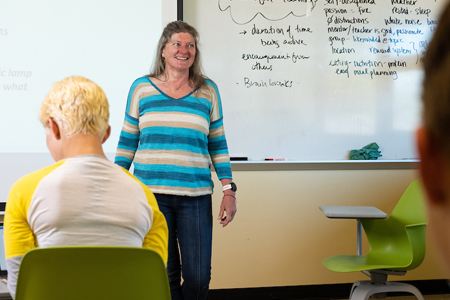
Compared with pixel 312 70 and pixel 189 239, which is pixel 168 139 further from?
pixel 312 70

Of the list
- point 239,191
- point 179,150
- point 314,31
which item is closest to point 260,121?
point 239,191

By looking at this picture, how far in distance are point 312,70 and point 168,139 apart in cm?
148

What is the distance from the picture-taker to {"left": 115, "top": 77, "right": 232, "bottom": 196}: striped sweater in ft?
5.85

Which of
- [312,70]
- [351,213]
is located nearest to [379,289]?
[351,213]

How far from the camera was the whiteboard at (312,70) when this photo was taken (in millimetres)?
2865

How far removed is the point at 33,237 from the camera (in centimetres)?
101

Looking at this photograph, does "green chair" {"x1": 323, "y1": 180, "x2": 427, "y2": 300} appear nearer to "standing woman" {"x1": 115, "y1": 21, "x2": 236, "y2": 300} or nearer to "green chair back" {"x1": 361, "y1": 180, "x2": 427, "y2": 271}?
"green chair back" {"x1": 361, "y1": 180, "x2": 427, "y2": 271}

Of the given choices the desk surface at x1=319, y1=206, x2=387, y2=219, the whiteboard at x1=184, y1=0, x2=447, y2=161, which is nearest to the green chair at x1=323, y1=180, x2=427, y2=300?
the desk surface at x1=319, y1=206, x2=387, y2=219

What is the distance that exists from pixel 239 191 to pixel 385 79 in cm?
125

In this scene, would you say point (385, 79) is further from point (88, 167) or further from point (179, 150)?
point (88, 167)

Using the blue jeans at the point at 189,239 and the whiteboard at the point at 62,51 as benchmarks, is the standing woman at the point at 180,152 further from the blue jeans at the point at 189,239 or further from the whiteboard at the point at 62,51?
the whiteboard at the point at 62,51

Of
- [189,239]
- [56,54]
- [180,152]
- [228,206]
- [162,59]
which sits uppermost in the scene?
[56,54]

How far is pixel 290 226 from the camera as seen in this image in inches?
119

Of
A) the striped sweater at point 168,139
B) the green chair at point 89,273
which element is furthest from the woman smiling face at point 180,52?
the green chair at point 89,273
